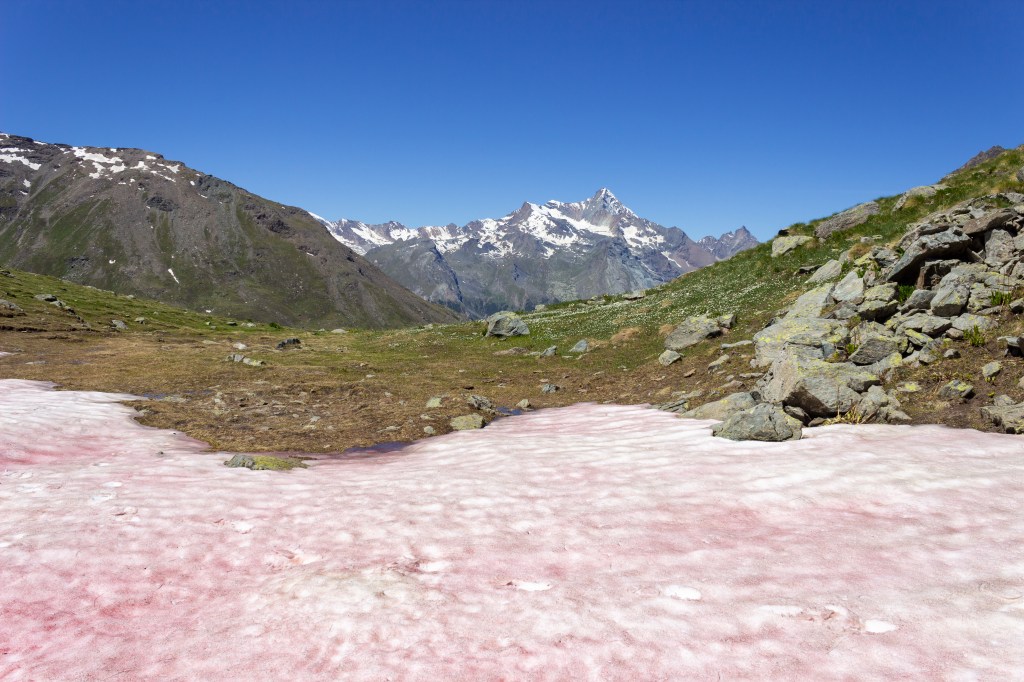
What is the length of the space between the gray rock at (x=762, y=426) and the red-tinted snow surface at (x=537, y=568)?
97 centimetres

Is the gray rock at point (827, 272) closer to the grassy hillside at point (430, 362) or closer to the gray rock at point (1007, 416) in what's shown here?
the grassy hillside at point (430, 362)

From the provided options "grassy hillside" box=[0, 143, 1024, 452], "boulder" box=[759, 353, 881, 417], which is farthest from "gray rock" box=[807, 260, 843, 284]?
"boulder" box=[759, 353, 881, 417]

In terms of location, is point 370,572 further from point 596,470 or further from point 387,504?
point 596,470

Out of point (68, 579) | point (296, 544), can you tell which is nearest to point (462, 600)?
point (296, 544)

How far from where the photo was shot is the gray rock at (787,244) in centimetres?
4447

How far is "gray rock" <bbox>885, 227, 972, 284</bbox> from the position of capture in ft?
67.1

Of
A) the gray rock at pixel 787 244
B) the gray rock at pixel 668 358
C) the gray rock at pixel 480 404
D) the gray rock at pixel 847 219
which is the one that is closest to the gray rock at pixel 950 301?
the gray rock at pixel 668 358

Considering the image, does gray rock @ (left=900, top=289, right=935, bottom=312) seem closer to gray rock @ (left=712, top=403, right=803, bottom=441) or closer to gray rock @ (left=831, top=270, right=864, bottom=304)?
gray rock @ (left=831, top=270, right=864, bottom=304)

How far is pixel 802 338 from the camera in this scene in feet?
67.9

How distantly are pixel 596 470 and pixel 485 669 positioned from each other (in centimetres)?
818

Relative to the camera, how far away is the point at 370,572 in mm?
7758

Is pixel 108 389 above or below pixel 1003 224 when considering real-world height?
below

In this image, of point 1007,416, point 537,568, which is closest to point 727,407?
point 1007,416

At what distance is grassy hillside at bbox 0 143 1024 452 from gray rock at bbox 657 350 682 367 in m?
0.47
